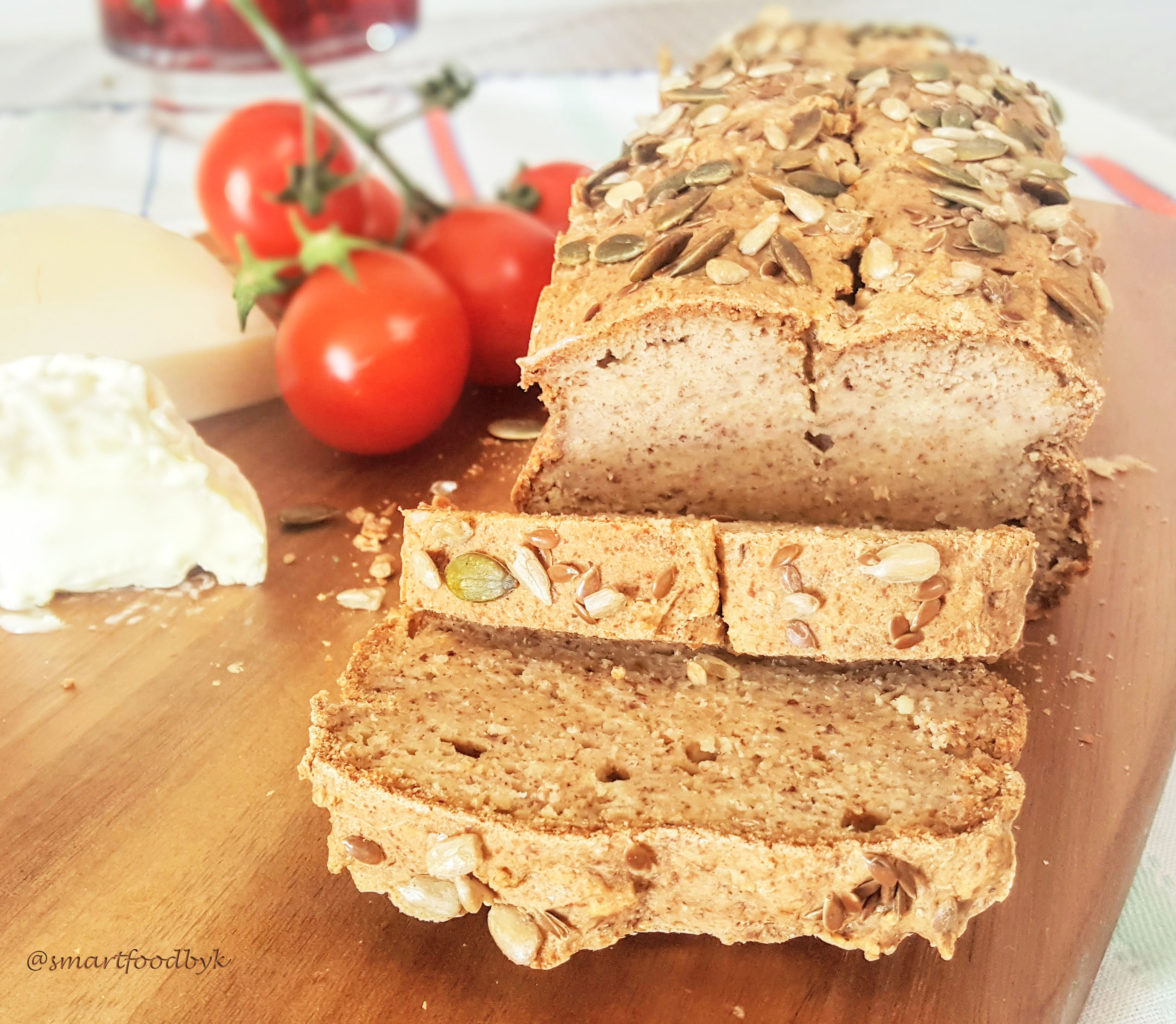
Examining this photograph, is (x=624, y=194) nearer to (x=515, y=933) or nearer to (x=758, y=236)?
(x=758, y=236)

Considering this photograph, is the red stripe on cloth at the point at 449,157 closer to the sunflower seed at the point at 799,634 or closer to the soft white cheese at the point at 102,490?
the soft white cheese at the point at 102,490

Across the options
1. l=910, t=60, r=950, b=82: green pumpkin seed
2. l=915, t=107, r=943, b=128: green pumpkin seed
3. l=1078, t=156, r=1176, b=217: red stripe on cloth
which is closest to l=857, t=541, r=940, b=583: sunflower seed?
l=915, t=107, r=943, b=128: green pumpkin seed

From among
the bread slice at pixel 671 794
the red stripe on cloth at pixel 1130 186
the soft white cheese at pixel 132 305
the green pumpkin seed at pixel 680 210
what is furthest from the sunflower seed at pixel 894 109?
the red stripe on cloth at pixel 1130 186

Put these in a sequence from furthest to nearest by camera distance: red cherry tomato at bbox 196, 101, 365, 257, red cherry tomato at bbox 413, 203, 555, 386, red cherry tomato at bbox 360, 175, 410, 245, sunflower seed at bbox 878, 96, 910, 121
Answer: red cherry tomato at bbox 360, 175, 410, 245
red cherry tomato at bbox 196, 101, 365, 257
red cherry tomato at bbox 413, 203, 555, 386
sunflower seed at bbox 878, 96, 910, 121

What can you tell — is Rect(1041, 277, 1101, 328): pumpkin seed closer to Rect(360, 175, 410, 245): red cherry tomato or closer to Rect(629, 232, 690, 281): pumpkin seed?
Rect(629, 232, 690, 281): pumpkin seed

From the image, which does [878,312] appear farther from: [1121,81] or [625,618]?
[1121,81]

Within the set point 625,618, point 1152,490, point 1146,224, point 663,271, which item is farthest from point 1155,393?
point 625,618
